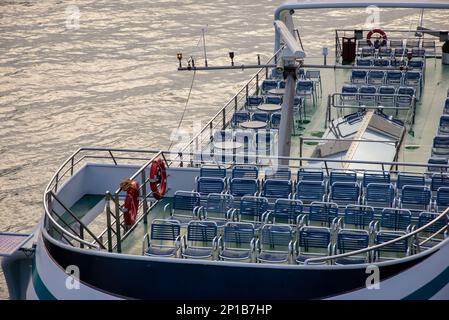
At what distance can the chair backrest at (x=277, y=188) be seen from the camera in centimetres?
1572

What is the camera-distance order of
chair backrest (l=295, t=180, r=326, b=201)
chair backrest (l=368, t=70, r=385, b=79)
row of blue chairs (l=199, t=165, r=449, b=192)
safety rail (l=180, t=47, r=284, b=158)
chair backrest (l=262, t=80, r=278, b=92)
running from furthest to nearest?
chair backrest (l=368, t=70, r=385, b=79) < chair backrest (l=262, t=80, r=278, b=92) < safety rail (l=180, t=47, r=284, b=158) < row of blue chairs (l=199, t=165, r=449, b=192) < chair backrest (l=295, t=180, r=326, b=201)

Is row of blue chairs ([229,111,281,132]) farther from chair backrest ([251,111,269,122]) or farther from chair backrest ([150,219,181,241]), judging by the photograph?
chair backrest ([150,219,181,241])

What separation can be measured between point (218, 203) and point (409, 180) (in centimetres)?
339

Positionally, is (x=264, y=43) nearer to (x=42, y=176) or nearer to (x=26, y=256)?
(x=42, y=176)

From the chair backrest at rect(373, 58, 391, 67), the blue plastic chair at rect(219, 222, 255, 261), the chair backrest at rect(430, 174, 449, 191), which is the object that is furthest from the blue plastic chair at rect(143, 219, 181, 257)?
the chair backrest at rect(373, 58, 391, 67)

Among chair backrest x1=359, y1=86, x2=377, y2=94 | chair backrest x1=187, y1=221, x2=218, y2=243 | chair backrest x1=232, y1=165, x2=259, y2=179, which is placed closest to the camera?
chair backrest x1=187, y1=221, x2=218, y2=243

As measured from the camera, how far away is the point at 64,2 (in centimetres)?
4994

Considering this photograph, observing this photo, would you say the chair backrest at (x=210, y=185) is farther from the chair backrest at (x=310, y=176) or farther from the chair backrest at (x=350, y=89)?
the chair backrest at (x=350, y=89)

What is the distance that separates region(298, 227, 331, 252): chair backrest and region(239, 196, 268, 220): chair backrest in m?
1.41

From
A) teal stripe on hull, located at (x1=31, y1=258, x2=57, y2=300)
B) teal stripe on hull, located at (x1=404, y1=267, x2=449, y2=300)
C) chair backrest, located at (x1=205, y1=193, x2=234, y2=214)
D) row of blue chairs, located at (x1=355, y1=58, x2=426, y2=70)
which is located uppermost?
chair backrest, located at (x1=205, y1=193, x2=234, y2=214)

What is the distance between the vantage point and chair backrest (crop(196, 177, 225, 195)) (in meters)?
15.9

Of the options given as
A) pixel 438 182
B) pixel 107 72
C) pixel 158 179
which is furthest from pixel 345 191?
pixel 107 72

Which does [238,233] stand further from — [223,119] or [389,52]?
[389,52]

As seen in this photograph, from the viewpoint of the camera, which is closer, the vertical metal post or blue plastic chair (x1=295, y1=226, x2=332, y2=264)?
blue plastic chair (x1=295, y1=226, x2=332, y2=264)
